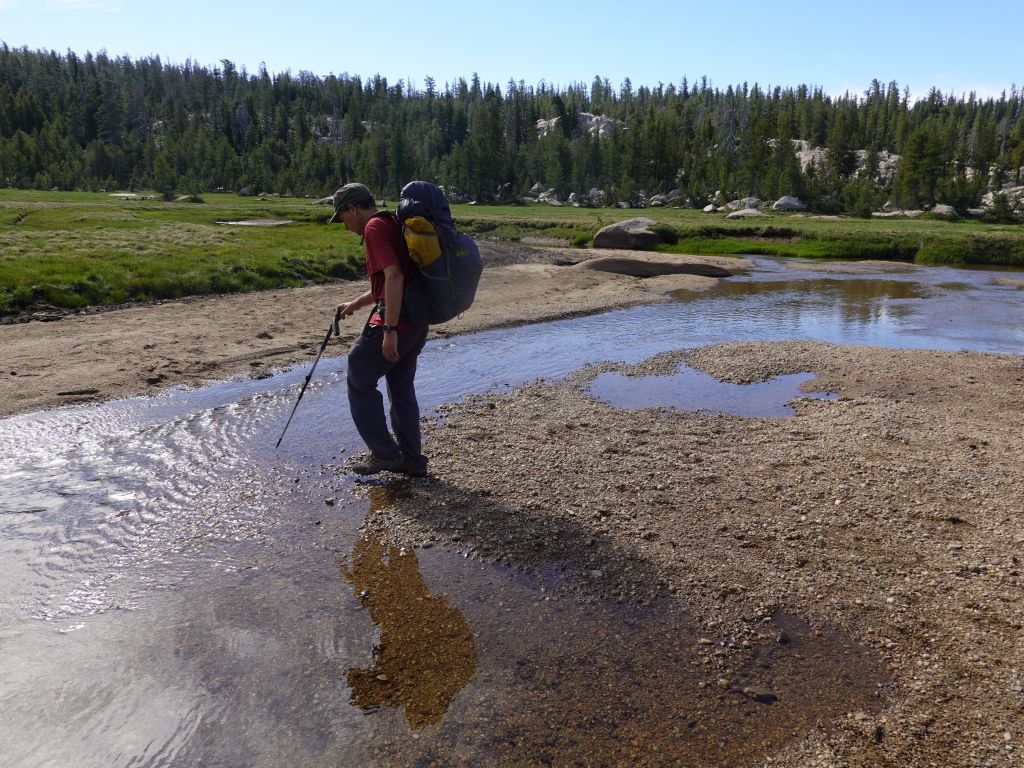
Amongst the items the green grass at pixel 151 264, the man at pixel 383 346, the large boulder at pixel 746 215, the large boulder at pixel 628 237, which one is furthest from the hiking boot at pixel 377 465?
the large boulder at pixel 746 215

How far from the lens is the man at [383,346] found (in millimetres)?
7504

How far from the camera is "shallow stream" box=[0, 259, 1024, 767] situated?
452 centimetres

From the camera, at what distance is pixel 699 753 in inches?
174

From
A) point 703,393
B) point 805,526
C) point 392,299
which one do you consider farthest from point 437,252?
point 703,393

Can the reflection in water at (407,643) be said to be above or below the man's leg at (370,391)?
below

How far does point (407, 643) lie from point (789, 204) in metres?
98.8

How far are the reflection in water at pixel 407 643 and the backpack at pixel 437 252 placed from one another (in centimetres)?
270

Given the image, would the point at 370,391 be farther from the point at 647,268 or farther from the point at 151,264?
the point at 647,268

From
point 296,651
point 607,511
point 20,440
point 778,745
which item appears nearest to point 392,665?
point 296,651

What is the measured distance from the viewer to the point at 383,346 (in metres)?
7.76

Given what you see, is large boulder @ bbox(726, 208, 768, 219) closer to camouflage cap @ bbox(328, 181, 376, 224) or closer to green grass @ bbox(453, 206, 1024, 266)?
green grass @ bbox(453, 206, 1024, 266)

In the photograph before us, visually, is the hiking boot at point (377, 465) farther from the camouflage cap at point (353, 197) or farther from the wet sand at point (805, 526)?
the camouflage cap at point (353, 197)

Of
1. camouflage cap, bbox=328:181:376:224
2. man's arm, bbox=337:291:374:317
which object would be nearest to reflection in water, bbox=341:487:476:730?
man's arm, bbox=337:291:374:317

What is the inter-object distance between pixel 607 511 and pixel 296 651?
370 centimetres
